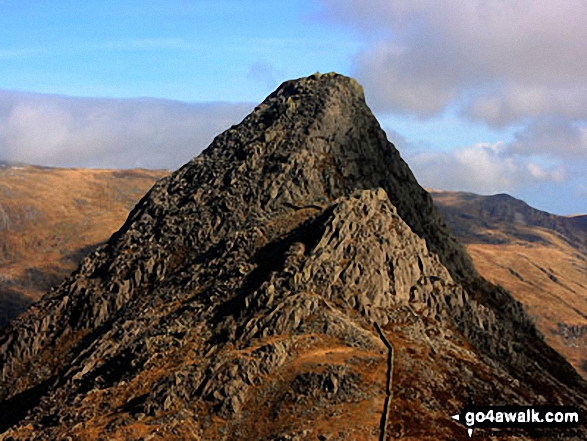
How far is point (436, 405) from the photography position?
110375 millimetres

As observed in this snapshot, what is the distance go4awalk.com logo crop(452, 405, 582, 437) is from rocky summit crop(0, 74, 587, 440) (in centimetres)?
189

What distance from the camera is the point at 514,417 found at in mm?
113562

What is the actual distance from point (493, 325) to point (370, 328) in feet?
117

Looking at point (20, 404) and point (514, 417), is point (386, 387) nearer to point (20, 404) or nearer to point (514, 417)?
point (514, 417)

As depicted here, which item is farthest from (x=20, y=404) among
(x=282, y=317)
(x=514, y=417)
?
(x=514, y=417)

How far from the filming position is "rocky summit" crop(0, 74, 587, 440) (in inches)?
4284

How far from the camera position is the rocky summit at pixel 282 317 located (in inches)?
4284

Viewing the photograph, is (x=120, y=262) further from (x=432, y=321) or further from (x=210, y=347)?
(x=432, y=321)

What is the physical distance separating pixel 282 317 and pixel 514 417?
42933mm

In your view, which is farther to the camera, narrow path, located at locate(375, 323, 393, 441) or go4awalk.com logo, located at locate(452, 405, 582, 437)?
go4awalk.com logo, located at locate(452, 405, 582, 437)

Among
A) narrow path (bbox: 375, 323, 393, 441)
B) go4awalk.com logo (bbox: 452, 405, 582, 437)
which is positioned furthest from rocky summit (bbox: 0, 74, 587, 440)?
go4awalk.com logo (bbox: 452, 405, 582, 437)

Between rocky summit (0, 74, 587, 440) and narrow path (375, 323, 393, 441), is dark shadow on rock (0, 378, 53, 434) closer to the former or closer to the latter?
rocky summit (0, 74, 587, 440)

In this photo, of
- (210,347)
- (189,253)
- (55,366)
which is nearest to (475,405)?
(210,347)

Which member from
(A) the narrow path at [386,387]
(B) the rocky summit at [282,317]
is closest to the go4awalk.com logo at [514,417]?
(B) the rocky summit at [282,317]
